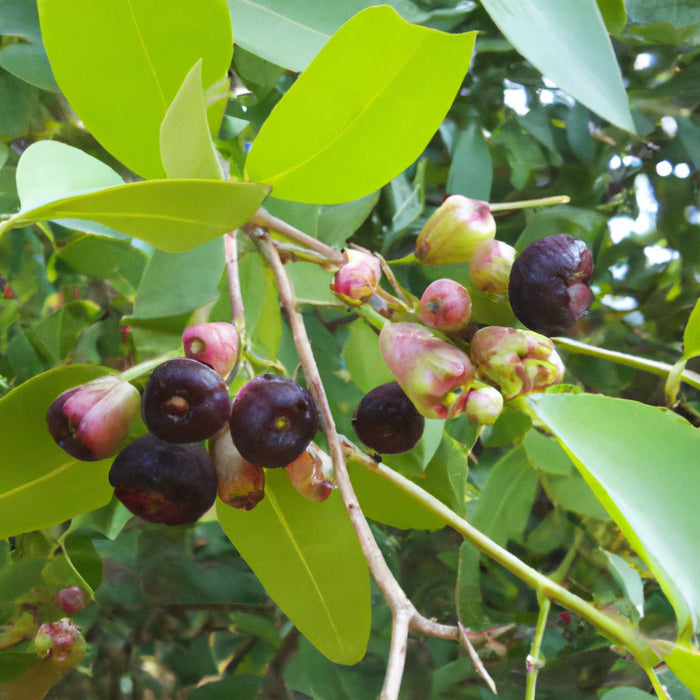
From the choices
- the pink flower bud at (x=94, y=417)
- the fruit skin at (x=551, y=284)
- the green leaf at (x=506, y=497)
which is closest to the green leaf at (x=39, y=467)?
the pink flower bud at (x=94, y=417)

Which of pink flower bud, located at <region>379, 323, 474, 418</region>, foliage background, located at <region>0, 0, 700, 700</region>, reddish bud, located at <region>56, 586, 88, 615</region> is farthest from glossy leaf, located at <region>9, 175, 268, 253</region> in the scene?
reddish bud, located at <region>56, 586, 88, 615</region>

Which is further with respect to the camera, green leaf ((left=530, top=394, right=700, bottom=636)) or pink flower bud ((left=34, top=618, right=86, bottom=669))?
pink flower bud ((left=34, top=618, right=86, bottom=669))

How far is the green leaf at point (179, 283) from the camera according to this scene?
20.4 inches

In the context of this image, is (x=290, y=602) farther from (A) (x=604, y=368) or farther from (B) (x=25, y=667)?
(A) (x=604, y=368)

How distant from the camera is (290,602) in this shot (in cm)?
45

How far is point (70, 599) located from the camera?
2.18ft

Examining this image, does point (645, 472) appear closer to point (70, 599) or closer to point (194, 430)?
point (194, 430)

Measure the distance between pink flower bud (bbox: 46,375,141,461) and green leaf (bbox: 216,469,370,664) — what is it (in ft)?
0.31

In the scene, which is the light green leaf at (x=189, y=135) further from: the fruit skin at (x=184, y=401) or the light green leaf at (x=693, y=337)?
the light green leaf at (x=693, y=337)

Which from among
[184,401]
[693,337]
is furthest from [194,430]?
[693,337]

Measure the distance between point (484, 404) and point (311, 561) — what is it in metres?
0.17

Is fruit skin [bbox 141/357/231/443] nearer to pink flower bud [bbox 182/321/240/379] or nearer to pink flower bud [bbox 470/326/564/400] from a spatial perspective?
pink flower bud [bbox 182/321/240/379]

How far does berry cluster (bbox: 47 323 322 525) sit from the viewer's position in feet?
1.16

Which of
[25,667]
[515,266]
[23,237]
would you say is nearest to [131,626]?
[25,667]
